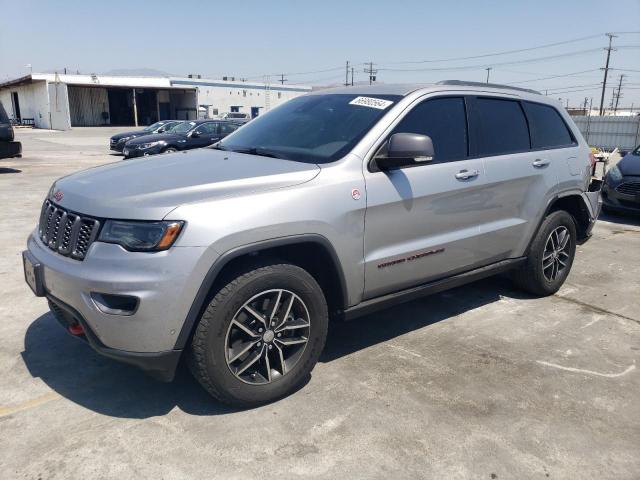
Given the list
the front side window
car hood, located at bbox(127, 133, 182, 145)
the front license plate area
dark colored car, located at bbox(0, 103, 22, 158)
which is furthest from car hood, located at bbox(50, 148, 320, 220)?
the front side window

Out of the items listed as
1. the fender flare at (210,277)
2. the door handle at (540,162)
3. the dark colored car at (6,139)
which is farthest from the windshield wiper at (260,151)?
the dark colored car at (6,139)

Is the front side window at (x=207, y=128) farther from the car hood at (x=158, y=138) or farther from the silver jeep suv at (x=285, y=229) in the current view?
the silver jeep suv at (x=285, y=229)

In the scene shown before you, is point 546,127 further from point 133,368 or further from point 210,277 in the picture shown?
point 133,368

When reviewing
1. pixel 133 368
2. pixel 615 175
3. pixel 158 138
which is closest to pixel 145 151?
pixel 158 138

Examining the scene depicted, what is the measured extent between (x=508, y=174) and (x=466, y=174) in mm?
534

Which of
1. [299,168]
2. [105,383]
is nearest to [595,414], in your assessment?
[299,168]

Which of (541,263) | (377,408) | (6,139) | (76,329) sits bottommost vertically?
(377,408)

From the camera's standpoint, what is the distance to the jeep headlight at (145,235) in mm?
2611

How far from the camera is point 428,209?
362 cm

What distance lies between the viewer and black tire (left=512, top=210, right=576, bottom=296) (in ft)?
15.3

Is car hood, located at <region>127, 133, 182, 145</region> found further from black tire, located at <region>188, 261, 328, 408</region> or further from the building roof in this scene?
the building roof

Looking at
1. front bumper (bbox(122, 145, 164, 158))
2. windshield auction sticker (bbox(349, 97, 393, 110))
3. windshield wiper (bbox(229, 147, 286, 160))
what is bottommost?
front bumper (bbox(122, 145, 164, 158))

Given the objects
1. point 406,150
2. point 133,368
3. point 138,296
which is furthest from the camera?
point 133,368

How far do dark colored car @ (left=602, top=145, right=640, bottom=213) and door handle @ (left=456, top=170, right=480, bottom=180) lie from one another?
20.3 feet
